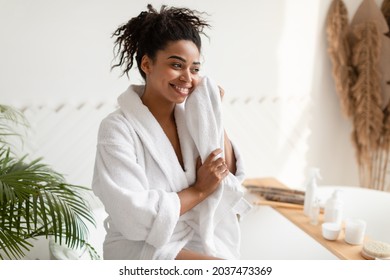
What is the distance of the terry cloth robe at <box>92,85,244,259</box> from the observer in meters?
0.97

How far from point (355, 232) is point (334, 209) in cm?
15

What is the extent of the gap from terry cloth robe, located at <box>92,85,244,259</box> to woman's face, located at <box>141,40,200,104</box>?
0.07m

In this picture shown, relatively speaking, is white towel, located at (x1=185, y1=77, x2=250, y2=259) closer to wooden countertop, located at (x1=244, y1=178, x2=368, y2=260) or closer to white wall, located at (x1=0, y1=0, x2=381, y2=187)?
wooden countertop, located at (x1=244, y1=178, x2=368, y2=260)

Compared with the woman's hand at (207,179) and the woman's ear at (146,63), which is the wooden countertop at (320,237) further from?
the woman's ear at (146,63)

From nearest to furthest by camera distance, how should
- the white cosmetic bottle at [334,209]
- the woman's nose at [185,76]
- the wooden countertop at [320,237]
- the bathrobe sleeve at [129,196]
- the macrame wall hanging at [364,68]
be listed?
the bathrobe sleeve at [129,196], the woman's nose at [185,76], the wooden countertop at [320,237], the white cosmetic bottle at [334,209], the macrame wall hanging at [364,68]

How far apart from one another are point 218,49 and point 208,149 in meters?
1.03

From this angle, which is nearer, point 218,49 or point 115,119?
point 115,119

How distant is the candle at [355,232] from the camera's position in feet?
4.58

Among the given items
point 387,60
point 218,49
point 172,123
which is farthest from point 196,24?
point 387,60

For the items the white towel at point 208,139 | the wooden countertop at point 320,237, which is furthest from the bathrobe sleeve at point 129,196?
the wooden countertop at point 320,237

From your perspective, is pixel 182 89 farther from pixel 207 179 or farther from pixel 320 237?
pixel 320 237

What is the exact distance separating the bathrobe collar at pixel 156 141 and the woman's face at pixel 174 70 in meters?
0.07
